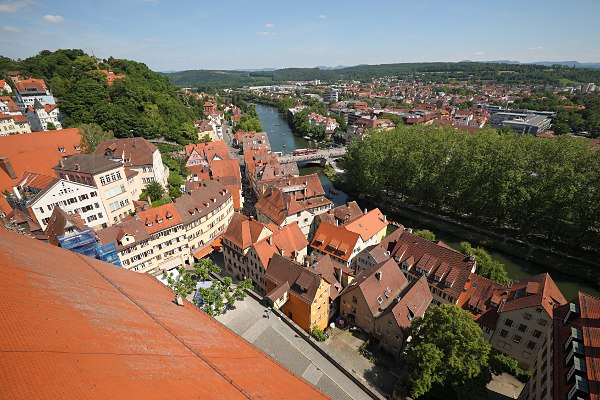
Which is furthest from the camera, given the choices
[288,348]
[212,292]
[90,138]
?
[90,138]

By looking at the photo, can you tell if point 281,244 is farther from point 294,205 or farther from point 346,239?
point 294,205

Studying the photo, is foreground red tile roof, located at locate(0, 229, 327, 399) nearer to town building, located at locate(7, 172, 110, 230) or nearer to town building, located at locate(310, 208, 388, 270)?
town building, located at locate(7, 172, 110, 230)

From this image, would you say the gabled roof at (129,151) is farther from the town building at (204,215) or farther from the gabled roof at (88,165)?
the town building at (204,215)

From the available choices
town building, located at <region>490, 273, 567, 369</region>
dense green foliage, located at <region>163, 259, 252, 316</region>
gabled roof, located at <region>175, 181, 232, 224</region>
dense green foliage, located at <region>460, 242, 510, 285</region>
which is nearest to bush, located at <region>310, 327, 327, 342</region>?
dense green foliage, located at <region>163, 259, 252, 316</region>

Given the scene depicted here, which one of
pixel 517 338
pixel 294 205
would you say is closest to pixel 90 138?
pixel 294 205

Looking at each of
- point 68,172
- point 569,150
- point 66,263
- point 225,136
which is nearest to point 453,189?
point 569,150

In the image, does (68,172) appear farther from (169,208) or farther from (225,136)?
(225,136)

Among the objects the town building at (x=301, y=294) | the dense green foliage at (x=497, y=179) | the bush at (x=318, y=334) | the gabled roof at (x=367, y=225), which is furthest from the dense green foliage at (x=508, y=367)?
the dense green foliage at (x=497, y=179)
